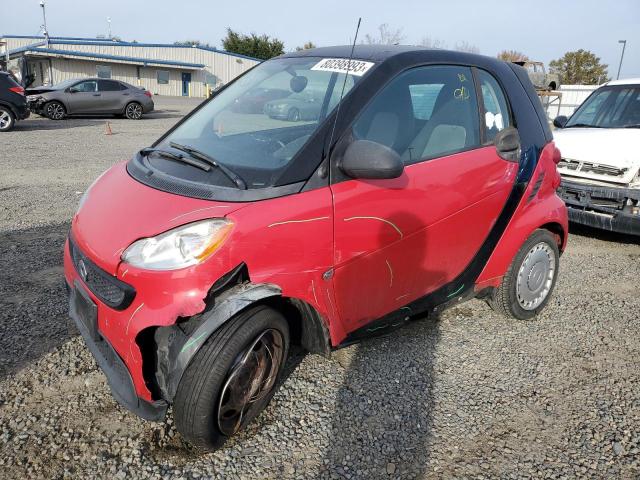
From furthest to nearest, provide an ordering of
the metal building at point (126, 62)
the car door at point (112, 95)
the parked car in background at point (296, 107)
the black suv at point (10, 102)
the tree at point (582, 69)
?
the tree at point (582, 69)
the metal building at point (126, 62)
the car door at point (112, 95)
the black suv at point (10, 102)
the parked car in background at point (296, 107)

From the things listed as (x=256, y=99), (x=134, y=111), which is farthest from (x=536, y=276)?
(x=134, y=111)

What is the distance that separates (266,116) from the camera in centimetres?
294

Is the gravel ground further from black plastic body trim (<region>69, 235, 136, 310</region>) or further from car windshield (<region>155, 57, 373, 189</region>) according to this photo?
car windshield (<region>155, 57, 373, 189</region>)

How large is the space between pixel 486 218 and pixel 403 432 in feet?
4.53

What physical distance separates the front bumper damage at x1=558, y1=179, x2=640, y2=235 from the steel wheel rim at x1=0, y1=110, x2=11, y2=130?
13.8m

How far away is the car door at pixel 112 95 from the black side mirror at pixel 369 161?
60.1 ft

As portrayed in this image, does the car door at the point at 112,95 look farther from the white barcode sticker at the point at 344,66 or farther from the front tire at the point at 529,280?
the front tire at the point at 529,280

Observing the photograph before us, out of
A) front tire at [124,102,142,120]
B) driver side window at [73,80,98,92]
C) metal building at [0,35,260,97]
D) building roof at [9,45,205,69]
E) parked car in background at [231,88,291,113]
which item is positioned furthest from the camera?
metal building at [0,35,260,97]

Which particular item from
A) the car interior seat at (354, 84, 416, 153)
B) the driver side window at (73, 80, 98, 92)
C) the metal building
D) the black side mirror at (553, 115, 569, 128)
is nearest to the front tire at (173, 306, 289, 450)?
the car interior seat at (354, 84, 416, 153)

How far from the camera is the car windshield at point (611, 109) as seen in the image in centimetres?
597

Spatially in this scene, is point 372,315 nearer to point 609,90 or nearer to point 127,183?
point 127,183

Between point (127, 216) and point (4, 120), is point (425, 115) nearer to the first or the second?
point (127, 216)

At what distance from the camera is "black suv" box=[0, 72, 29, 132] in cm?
1307

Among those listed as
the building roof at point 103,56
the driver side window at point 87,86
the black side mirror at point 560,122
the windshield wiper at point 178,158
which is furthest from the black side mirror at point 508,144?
the building roof at point 103,56
